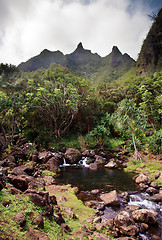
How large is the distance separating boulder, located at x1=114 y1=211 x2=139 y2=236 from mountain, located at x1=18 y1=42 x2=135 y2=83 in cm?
4445

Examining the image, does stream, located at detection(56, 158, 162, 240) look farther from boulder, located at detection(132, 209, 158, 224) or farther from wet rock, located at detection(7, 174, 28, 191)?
wet rock, located at detection(7, 174, 28, 191)

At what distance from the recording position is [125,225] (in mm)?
3723

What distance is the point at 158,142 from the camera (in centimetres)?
1037

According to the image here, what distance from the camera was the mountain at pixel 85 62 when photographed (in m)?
48.9

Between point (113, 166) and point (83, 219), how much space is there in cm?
642

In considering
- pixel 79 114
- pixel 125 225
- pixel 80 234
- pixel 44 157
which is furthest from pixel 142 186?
pixel 79 114

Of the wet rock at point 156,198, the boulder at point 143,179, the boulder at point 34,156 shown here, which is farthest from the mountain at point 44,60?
the wet rock at point 156,198

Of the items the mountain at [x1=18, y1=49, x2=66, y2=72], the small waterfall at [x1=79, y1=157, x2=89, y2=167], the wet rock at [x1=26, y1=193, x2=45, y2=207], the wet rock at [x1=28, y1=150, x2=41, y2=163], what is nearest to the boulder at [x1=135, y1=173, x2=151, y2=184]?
the small waterfall at [x1=79, y1=157, x2=89, y2=167]

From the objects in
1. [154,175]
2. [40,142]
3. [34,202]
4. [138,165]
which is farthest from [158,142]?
[40,142]

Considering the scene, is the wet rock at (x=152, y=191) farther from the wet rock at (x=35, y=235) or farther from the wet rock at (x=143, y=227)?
the wet rock at (x=35, y=235)

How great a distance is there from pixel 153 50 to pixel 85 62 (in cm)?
3707

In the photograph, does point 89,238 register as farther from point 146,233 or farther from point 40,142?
point 40,142

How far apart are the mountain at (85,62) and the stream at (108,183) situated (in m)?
40.0

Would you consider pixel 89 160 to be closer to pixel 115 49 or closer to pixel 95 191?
pixel 95 191
